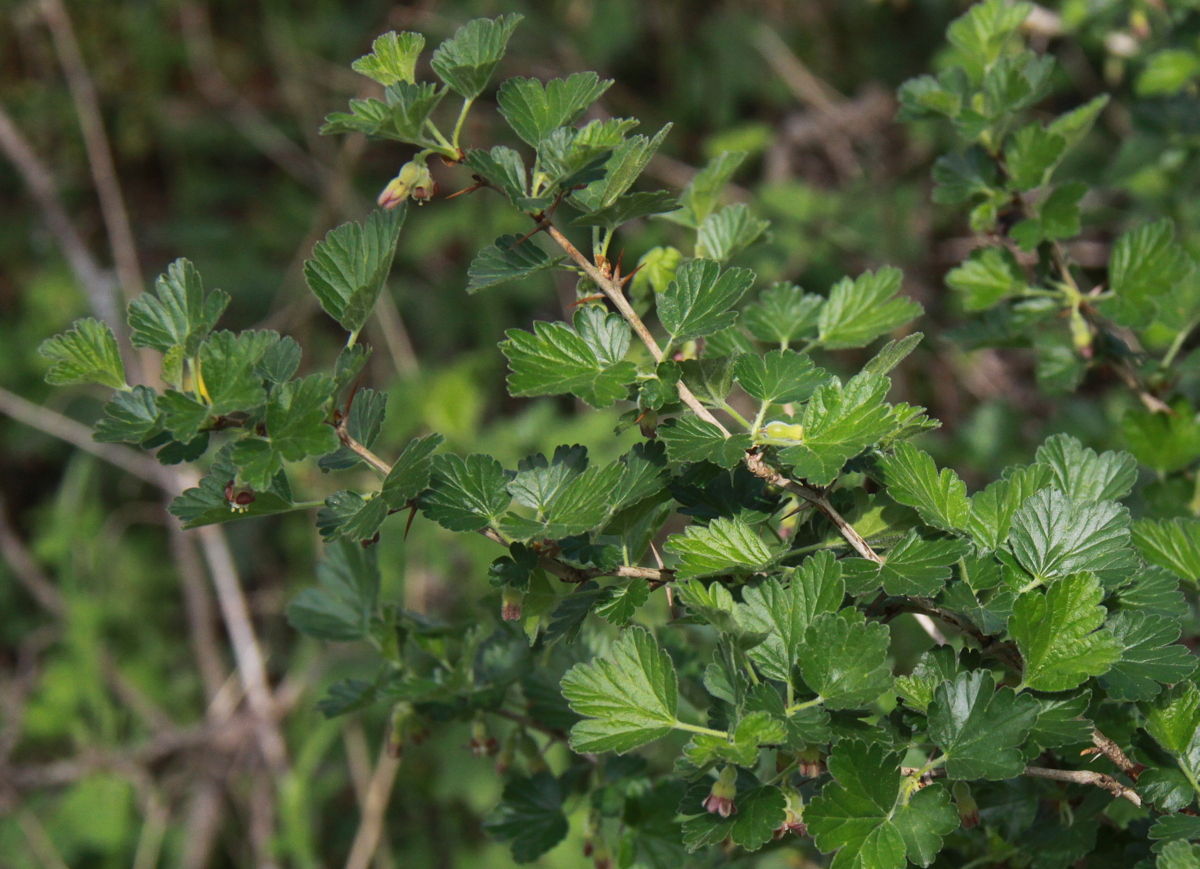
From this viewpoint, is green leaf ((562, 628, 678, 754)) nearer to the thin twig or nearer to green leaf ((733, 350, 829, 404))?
green leaf ((733, 350, 829, 404))

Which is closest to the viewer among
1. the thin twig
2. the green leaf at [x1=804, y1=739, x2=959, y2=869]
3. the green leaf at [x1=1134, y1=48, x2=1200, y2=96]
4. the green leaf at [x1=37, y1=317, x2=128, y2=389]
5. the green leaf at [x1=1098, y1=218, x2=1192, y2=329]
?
the green leaf at [x1=804, y1=739, x2=959, y2=869]

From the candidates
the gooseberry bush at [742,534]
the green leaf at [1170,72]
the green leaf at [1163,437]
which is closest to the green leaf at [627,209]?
the gooseberry bush at [742,534]

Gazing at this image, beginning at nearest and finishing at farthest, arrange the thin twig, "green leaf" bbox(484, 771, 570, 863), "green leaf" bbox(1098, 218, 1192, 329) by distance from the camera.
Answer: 1. "green leaf" bbox(484, 771, 570, 863)
2. "green leaf" bbox(1098, 218, 1192, 329)
3. the thin twig

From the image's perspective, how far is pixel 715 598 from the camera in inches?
24.7

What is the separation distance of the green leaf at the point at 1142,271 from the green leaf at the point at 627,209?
0.49 m

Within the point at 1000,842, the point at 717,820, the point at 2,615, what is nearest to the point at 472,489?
the point at 717,820

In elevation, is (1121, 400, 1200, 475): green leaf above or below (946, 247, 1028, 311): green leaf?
below

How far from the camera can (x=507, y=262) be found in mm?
661

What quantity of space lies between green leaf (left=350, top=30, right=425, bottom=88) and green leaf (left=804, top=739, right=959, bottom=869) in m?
0.48

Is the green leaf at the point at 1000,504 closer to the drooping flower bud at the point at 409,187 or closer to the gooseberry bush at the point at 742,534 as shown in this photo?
the gooseberry bush at the point at 742,534

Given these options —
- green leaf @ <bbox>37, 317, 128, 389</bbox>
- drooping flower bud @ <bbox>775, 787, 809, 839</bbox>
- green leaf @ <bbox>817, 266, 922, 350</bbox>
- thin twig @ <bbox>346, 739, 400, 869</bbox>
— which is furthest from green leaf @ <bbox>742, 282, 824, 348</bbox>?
thin twig @ <bbox>346, 739, 400, 869</bbox>

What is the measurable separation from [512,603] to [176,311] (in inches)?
11.2

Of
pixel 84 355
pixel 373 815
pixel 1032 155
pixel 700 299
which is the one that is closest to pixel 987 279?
pixel 1032 155

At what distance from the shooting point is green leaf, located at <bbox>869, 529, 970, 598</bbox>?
598 mm
